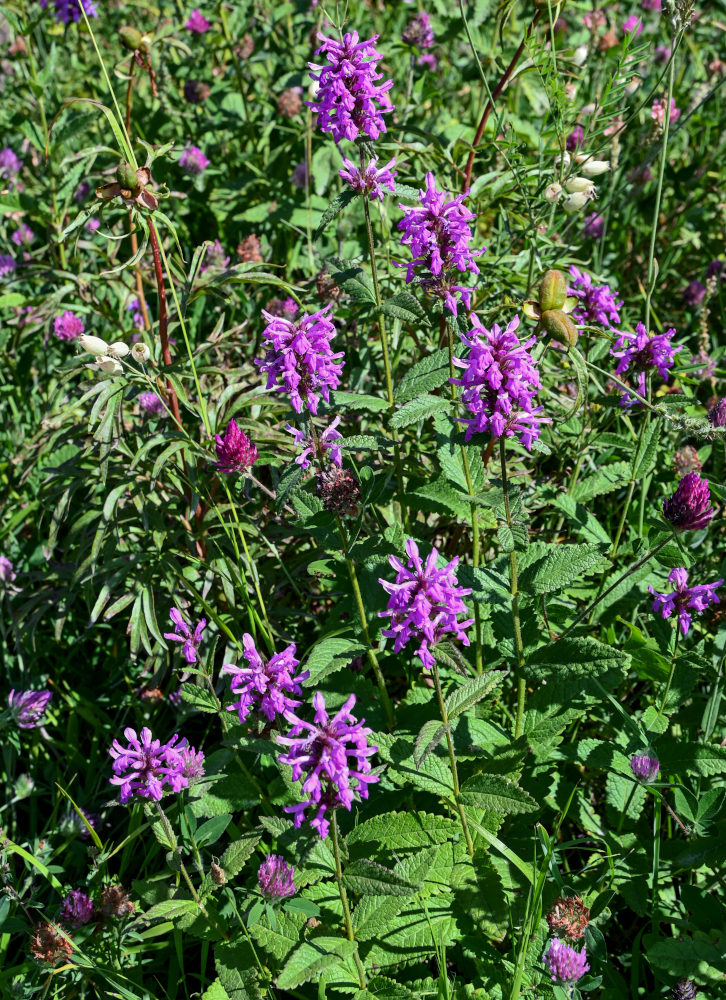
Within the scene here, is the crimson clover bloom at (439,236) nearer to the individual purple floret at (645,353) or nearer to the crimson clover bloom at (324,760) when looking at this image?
the individual purple floret at (645,353)

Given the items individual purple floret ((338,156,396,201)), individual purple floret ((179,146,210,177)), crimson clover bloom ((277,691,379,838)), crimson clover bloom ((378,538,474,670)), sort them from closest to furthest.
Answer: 1. crimson clover bloom ((277,691,379,838))
2. crimson clover bloom ((378,538,474,670))
3. individual purple floret ((338,156,396,201))
4. individual purple floret ((179,146,210,177))

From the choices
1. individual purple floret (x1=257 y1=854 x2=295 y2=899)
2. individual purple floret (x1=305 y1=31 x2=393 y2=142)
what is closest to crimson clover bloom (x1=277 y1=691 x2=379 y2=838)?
individual purple floret (x1=257 y1=854 x2=295 y2=899)

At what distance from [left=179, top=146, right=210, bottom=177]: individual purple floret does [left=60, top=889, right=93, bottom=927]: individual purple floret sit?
251 centimetres

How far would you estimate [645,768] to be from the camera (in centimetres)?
173

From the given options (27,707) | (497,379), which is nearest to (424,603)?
(497,379)

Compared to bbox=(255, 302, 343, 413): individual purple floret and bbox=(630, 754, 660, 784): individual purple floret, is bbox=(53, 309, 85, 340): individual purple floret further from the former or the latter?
bbox=(630, 754, 660, 784): individual purple floret

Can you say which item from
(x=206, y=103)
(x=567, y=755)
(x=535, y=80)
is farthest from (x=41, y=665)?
(x=535, y=80)

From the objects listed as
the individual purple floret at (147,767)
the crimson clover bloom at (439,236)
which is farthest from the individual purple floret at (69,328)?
the individual purple floret at (147,767)

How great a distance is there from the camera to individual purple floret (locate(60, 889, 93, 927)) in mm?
1900

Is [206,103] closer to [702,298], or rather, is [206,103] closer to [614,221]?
[614,221]

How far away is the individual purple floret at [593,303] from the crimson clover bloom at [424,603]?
43.8 inches

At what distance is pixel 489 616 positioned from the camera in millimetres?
2105

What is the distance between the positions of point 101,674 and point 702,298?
7.92ft

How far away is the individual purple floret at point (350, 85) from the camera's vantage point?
1848mm
